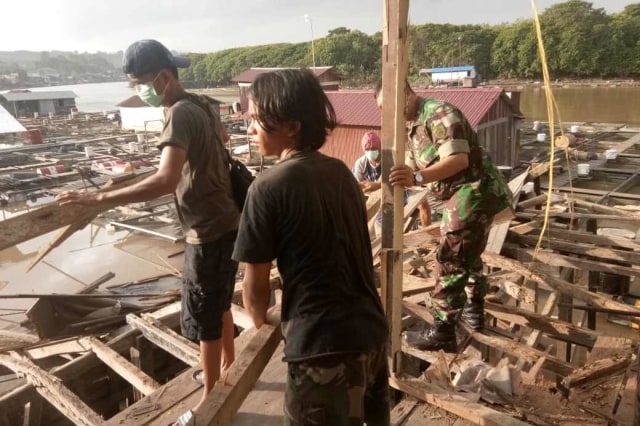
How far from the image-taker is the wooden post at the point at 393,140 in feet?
7.01

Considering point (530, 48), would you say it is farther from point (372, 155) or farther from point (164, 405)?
point (164, 405)

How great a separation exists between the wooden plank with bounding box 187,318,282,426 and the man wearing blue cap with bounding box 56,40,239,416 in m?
0.53

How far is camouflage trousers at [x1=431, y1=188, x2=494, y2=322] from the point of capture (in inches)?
131

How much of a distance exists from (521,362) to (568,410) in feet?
6.17

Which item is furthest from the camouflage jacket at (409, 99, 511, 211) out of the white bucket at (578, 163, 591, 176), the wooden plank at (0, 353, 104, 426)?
the white bucket at (578, 163, 591, 176)

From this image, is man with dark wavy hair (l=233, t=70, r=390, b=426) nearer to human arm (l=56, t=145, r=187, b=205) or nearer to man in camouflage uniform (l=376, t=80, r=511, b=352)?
human arm (l=56, t=145, r=187, b=205)

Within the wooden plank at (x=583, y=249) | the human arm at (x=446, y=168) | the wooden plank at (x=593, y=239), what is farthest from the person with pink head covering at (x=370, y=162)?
the human arm at (x=446, y=168)

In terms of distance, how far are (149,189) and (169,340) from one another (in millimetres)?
2457

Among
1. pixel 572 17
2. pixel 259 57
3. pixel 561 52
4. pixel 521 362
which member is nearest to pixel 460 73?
pixel 572 17

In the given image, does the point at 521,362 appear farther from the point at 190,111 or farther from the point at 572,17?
the point at 572,17

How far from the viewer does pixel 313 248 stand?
5.46 feet

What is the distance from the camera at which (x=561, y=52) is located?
57531 mm

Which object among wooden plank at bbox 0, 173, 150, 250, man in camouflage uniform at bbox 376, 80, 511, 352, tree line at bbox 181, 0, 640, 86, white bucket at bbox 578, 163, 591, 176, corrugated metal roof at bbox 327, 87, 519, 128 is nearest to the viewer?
wooden plank at bbox 0, 173, 150, 250

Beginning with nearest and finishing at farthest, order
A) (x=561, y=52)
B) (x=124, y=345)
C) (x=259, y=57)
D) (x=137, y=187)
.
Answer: (x=137, y=187) < (x=124, y=345) < (x=561, y=52) < (x=259, y=57)
